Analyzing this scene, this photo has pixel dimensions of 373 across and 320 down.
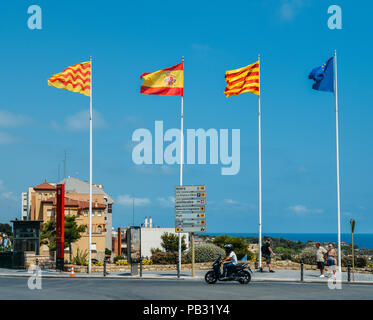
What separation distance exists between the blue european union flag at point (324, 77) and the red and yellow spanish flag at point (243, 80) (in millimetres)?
3475

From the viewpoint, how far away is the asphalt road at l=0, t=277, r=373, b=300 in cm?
2052

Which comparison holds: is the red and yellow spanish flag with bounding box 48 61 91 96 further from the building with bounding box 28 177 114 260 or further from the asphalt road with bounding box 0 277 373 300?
the building with bounding box 28 177 114 260

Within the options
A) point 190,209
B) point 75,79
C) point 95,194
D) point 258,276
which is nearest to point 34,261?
point 75,79

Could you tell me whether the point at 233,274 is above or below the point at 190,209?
below

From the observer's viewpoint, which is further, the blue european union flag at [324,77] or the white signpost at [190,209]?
the blue european union flag at [324,77]

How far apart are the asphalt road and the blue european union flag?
11927 mm

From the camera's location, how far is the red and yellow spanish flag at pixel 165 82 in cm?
3222

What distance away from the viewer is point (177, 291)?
72.8 feet

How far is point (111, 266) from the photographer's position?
3484 centimetres

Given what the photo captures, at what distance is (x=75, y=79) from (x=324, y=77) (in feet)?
49.1

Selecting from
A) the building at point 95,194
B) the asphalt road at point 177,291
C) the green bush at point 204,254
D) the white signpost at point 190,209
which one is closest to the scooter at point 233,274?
the asphalt road at point 177,291

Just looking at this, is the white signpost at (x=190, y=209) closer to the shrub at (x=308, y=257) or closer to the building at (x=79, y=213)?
the shrub at (x=308, y=257)

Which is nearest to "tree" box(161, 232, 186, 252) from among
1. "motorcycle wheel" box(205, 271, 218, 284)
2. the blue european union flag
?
the blue european union flag

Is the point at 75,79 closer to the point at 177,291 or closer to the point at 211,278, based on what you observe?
the point at 211,278
